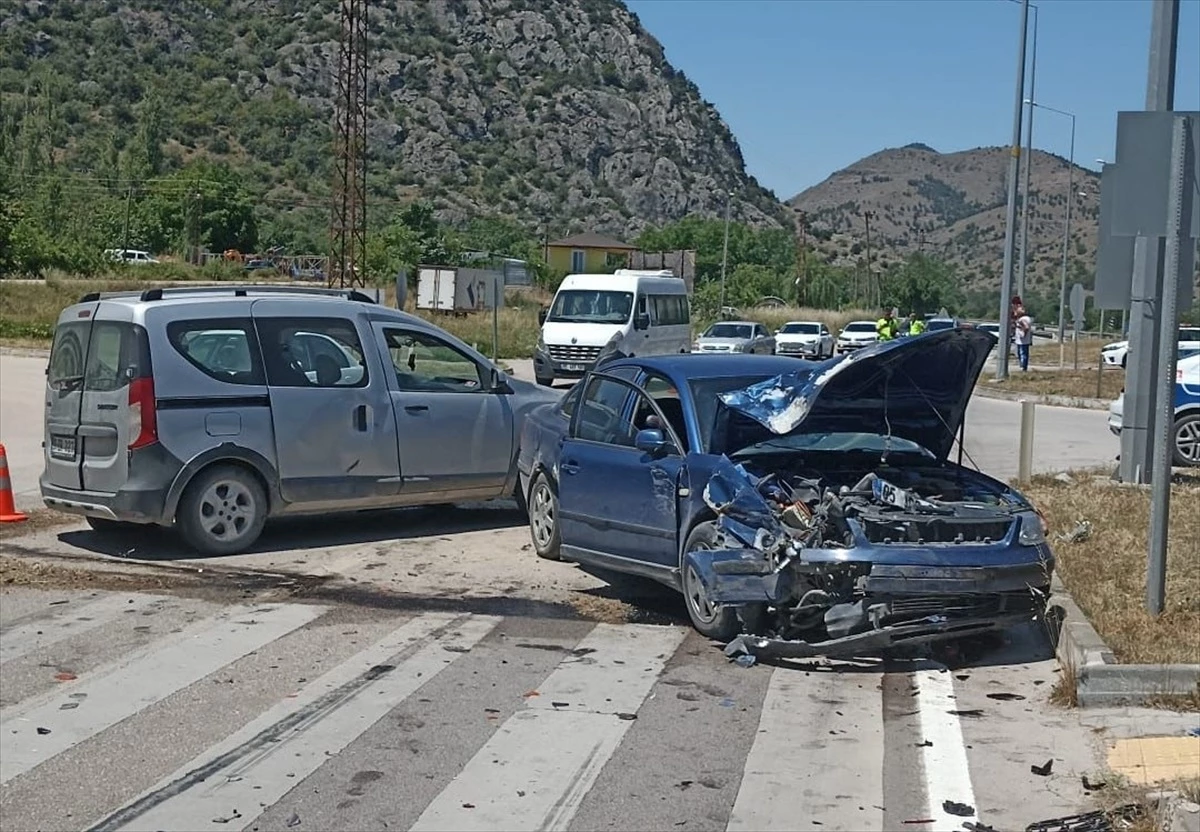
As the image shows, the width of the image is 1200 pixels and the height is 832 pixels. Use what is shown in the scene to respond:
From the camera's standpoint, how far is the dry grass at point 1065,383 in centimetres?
3219

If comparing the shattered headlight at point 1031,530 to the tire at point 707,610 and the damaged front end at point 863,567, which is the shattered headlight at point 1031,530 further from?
the tire at point 707,610

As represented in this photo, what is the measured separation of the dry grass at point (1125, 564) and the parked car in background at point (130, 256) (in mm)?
70483

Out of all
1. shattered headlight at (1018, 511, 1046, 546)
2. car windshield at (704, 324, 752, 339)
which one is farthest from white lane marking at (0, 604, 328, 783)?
car windshield at (704, 324, 752, 339)

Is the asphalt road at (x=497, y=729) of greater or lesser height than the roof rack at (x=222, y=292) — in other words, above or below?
below

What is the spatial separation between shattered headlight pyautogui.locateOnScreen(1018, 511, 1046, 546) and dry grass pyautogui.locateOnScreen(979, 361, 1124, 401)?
77.7 feet

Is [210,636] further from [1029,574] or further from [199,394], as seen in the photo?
[1029,574]

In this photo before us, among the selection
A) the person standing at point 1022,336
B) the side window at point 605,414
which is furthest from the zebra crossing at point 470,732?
the person standing at point 1022,336

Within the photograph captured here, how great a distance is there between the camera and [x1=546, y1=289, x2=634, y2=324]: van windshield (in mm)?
31500

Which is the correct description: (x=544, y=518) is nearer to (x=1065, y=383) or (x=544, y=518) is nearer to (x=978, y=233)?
(x=1065, y=383)

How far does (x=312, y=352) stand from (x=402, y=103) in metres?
121

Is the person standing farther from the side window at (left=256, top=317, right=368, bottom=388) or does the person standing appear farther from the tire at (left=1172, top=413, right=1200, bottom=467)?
the side window at (left=256, top=317, right=368, bottom=388)

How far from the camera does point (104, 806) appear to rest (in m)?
5.80

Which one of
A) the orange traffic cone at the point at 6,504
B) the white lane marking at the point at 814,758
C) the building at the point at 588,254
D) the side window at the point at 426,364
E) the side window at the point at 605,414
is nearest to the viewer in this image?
the white lane marking at the point at 814,758

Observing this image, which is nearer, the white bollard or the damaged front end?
the damaged front end
